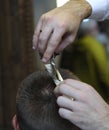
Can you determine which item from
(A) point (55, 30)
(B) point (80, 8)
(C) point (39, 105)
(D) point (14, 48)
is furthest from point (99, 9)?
(D) point (14, 48)

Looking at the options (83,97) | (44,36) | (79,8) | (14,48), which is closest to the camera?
(83,97)

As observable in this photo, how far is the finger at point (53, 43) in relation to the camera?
136 centimetres

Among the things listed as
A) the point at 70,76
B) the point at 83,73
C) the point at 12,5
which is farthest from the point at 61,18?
the point at 83,73

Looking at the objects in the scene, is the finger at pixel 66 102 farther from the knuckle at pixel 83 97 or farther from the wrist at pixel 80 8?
the wrist at pixel 80 8

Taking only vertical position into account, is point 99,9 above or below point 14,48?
above

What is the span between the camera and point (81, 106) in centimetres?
125

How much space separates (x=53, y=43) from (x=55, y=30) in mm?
39

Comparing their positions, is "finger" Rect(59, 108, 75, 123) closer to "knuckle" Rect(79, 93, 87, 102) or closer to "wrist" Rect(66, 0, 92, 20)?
"knuckle" Rect(79, 93, 87, 102)

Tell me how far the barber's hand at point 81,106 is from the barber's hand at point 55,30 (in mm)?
139

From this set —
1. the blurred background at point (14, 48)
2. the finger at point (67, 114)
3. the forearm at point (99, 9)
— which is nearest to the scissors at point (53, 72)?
the finger at point (67, 114)

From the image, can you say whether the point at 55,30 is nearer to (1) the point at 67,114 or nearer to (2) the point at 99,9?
(1) the point at 67,114

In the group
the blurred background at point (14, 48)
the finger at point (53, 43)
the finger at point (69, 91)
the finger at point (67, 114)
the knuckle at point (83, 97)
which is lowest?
the blurred background at point (14, 48)

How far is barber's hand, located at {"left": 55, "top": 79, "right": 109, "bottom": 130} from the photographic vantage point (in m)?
1.25

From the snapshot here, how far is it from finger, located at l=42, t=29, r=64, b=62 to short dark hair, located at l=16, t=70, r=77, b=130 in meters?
0.07
